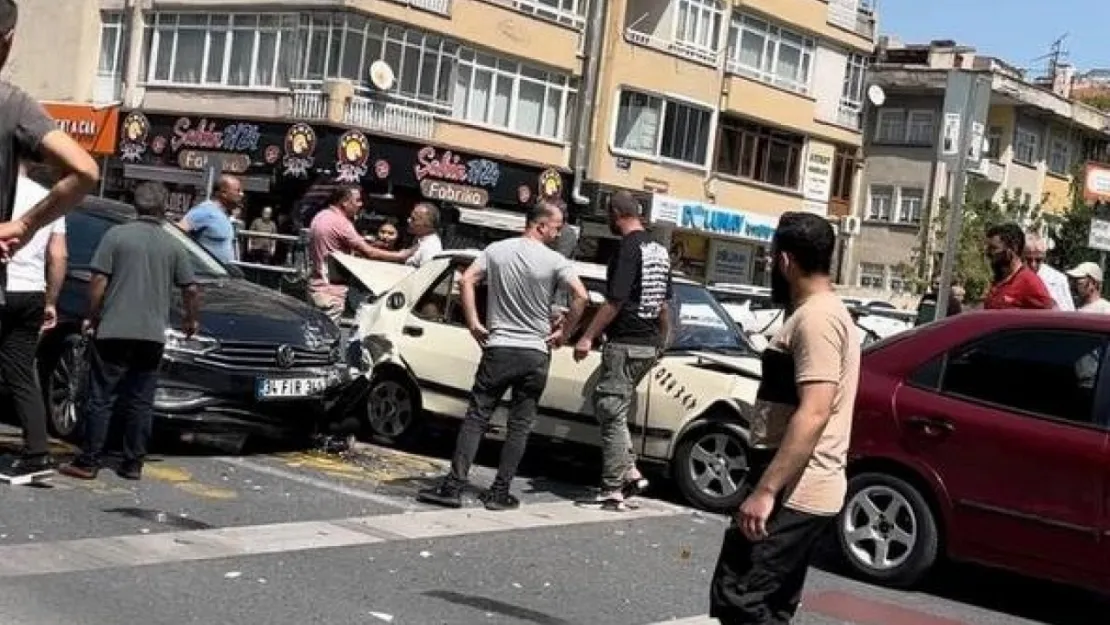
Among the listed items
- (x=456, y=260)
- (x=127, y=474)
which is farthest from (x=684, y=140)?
(x=127, y=474)

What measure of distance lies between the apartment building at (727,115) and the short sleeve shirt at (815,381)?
36534mm

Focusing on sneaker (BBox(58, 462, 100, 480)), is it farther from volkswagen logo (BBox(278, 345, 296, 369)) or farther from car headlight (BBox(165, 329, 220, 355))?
volkswagen logo (BBox(278, 345, 296, 369))

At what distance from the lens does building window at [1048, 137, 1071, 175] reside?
59.4 meters

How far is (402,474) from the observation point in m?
9.90

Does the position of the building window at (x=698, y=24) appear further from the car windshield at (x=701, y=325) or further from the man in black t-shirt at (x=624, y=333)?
the man in black t-shirt at (x=624, y=333)

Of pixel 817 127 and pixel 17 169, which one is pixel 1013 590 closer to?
pixel 17 169

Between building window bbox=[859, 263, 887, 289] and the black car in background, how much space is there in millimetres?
46735

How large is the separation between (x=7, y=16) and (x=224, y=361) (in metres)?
5.50

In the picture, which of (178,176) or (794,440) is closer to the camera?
(794,440)

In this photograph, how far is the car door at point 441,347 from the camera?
10.6 meters

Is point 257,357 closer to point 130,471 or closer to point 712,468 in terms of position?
point 130,471

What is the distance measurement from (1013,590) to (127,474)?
5.09m

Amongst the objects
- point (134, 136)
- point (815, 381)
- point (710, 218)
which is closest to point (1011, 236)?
point (815, 381)

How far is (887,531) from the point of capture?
8031mm
